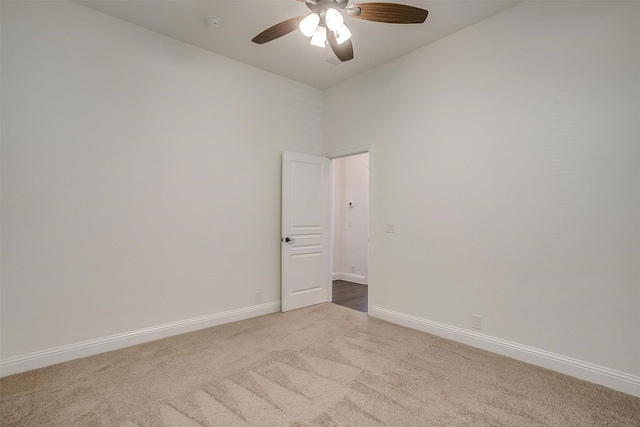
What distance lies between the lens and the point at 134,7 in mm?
2635

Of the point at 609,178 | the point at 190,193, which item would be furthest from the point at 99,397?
the point at 609,178

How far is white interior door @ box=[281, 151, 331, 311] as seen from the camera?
3.89 m

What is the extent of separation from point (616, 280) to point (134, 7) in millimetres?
4369

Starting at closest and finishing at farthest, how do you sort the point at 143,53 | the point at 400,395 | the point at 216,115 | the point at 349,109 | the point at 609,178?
the point at 400,395, the point at 609,178, the point at 143,53, the point at 216,115, the point at 349,109

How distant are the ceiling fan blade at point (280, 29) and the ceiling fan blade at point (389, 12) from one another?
404 millimetres

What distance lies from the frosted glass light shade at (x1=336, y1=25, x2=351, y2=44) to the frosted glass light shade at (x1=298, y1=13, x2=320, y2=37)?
0.17 m

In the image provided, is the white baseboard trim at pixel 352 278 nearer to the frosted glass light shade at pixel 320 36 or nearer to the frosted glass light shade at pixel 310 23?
the frosted glass light shade at pixel 320 36

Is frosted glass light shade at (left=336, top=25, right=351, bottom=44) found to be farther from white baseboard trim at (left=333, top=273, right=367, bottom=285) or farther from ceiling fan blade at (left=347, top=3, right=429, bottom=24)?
white baseboard trim at (left=333, top=273, right=367, bottom=285)

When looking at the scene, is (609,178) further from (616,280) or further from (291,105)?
(291,105)

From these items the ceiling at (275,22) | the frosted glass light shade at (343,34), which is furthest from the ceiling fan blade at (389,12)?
the ceiling at (275,22)

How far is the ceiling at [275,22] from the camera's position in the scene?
2.60 metres

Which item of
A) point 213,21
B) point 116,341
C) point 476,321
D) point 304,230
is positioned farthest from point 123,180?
point 476,321

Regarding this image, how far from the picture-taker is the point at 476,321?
2.84 m

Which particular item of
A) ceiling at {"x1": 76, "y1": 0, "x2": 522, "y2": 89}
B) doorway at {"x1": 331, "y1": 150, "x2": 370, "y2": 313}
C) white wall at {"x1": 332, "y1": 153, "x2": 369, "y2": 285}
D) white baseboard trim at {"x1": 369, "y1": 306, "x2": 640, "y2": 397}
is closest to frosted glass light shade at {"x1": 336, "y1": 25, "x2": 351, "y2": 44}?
ceiling at {"x1": 76, "y1": 0, "x2": 522, "y2": 89}
